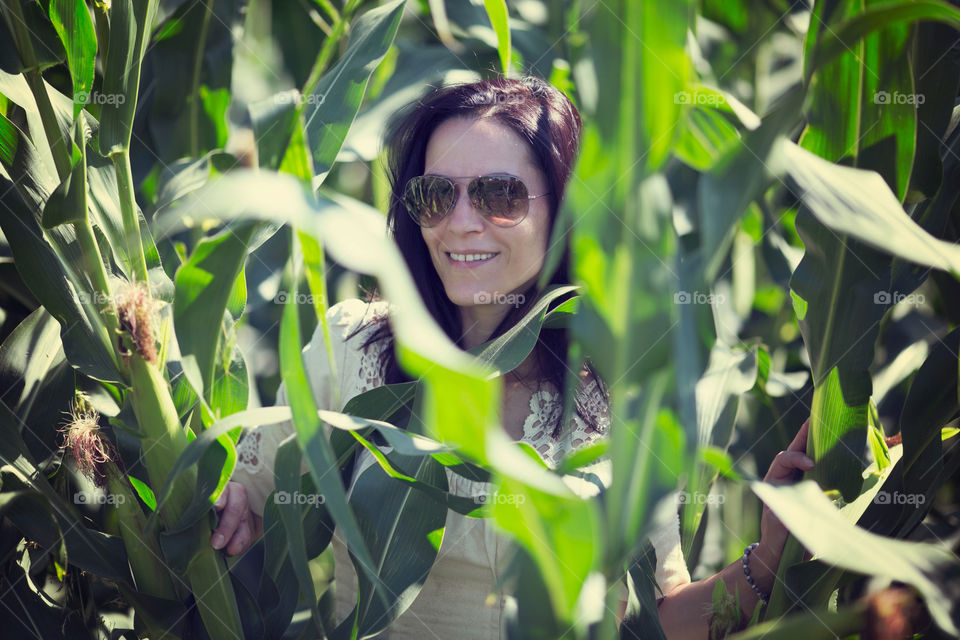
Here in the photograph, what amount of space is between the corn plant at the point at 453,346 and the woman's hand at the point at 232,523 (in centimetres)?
3

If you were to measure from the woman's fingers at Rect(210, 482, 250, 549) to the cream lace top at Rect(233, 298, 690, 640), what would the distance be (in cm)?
12

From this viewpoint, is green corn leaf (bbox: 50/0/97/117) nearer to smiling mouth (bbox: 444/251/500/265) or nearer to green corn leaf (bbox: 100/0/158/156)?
green corn leaf (bbox: 100/0/158/156)

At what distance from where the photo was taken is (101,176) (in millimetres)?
702

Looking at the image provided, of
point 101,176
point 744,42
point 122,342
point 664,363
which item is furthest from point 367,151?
point 664,363

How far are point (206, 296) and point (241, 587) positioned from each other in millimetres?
379

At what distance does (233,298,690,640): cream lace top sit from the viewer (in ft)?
3.01

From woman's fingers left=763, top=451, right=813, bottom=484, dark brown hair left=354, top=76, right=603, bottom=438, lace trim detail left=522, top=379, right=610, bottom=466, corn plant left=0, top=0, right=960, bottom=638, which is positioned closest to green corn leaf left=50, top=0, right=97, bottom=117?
corn plant left=0, top=0, right=960, bottom=638

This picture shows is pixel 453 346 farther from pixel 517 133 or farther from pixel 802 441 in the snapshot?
pixel 517 133

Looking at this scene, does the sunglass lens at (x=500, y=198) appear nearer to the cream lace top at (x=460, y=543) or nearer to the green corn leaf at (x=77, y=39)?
the cream lace top at (x=460, y=543)

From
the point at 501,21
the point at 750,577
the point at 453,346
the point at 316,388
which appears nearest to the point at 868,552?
the point at 453,346

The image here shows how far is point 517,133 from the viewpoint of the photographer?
969mm

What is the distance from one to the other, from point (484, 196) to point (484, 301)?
0.14 m

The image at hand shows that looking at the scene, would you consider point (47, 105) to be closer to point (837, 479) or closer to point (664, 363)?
point (664, 363)

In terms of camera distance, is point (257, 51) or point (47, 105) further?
point (257, 51)
